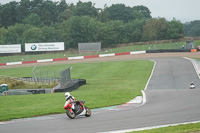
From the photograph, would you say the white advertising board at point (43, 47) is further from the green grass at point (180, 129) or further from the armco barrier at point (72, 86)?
the green grass at point (180, 129)

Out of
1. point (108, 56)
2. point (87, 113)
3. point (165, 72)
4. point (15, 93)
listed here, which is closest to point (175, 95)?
point (87, 113)

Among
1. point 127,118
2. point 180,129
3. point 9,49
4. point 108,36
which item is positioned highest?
point 108,36

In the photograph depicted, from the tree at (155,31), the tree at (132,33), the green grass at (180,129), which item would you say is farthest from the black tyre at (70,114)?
the tree at (132,33)

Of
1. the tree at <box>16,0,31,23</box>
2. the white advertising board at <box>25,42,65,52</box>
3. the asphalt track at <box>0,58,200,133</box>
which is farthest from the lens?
the tree at <box>16,0,31,23</box>

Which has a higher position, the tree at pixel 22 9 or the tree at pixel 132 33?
the tree at pixel 22 9

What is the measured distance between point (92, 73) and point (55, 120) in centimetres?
3317

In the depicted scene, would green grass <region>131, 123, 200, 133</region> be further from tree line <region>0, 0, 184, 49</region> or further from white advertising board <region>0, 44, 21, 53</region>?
tree line <region>0, 0, 184, 49</region>

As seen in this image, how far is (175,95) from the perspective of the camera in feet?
74.7

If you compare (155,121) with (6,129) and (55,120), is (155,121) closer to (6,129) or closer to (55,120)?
(55,120)

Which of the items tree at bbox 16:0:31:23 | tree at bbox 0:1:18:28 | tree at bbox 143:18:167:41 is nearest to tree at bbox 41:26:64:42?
tree at bbox 143:18:167:41

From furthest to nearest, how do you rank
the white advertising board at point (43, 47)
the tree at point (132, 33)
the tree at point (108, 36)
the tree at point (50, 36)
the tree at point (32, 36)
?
the tree at point (132, 33)
the tree at point (108, 36)
the tree at point (50, 36)
the tree at point (32, 36)
the white advertising board at point (43, 47)

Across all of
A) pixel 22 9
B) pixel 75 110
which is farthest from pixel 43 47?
pixel 22 9

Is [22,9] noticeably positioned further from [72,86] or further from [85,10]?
[72,86]

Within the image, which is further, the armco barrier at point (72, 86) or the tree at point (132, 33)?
A: the tree at point (132, 33)
